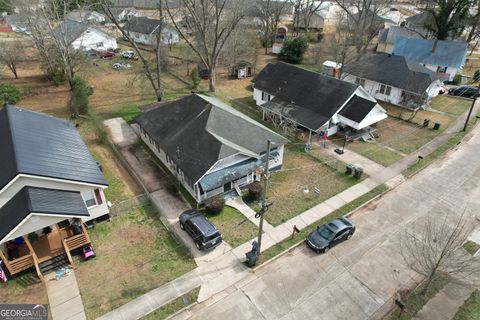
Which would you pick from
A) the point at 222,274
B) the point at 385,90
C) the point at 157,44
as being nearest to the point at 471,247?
the point at 222,274

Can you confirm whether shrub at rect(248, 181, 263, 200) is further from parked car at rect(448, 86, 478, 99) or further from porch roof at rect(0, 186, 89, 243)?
parked car at rect(448, 86, 478, 99)

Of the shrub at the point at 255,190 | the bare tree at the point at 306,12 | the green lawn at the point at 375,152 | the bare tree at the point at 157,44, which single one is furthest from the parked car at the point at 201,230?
the bare tree at the point at 306,12

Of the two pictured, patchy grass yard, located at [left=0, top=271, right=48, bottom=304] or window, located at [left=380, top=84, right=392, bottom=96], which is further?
window, located at [left=380, top=84, right=392, bottom=96]

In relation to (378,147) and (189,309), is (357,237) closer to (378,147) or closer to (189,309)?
(189,309)

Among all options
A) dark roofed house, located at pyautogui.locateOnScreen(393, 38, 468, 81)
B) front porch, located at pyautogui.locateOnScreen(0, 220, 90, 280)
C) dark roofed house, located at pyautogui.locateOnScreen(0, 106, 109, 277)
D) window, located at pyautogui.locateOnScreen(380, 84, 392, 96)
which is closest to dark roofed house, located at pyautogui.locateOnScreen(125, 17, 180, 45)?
window, located at pyautogui.locateOnScreen(380, 84, 392, 96)

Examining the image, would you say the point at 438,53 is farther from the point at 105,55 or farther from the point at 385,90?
the point at 105,55

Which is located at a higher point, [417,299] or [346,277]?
[417,299]

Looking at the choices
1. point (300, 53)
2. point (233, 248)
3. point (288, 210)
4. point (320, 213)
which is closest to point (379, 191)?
point (320, 213)
